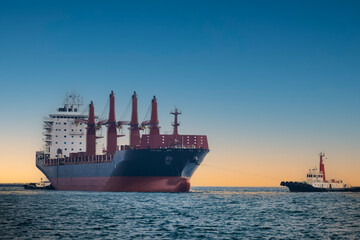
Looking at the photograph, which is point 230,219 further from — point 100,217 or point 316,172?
point 316,172

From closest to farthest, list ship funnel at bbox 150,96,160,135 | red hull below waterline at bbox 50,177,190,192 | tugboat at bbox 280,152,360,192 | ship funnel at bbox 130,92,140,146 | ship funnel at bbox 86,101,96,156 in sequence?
red hull below waterline at bbox 50,177,190,192 < ship funnel at bbox 150,96,160,135 < ship funnel at bbox 130,92,140,146 < ship funnel at bbox 86,101,96,156 < tugboat at bbox 280,152,360,192

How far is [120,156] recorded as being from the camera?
7275cm

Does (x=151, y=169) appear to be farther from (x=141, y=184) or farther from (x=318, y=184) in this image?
(x=318, y=184)

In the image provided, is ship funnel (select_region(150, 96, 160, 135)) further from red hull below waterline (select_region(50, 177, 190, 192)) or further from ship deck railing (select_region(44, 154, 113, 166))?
red hull below waterline (select_region(50, 177, 190, 192))

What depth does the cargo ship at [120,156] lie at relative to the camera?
70062 mm

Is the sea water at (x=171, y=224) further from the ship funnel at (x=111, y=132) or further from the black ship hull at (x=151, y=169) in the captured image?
the ship funnel at (x=111, y=132)

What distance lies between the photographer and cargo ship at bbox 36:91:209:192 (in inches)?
2758

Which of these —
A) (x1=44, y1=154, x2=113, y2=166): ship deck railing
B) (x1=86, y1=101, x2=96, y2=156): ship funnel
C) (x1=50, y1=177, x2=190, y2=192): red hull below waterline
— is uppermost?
(x1=86, y1=101, x2=96, y2=156): ship funnel

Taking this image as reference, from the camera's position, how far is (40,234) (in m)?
29.9

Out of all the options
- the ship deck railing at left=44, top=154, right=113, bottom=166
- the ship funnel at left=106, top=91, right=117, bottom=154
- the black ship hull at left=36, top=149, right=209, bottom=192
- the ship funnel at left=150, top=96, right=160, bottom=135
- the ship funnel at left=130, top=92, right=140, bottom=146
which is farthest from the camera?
the ship funnel at left=106, top=91, right=117, bottom=154

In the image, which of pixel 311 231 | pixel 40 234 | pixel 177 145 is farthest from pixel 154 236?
pixel 177 145

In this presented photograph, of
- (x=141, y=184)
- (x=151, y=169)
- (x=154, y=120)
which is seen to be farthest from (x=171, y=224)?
(x=154, y=120)

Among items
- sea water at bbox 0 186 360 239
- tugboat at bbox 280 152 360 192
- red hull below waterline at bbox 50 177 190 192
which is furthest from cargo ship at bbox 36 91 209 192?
tugboat at bbox 280 152 360 192

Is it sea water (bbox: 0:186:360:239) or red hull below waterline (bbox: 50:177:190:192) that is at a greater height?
red hull below waterline (bbox: 50:177:190:192)
